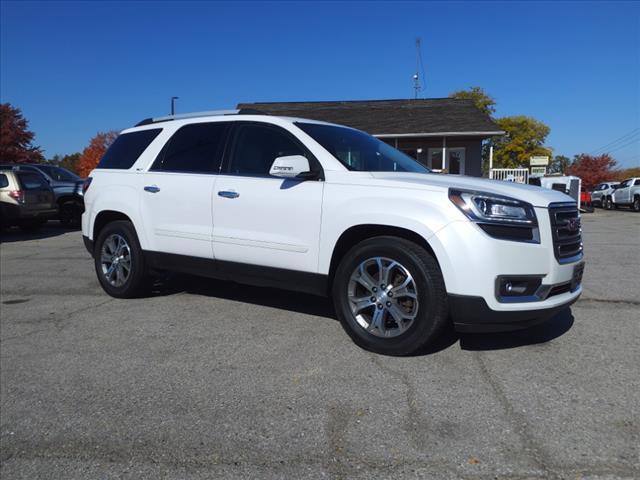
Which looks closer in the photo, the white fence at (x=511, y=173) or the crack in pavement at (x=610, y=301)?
the crack in pavement at (x=610, y=301)

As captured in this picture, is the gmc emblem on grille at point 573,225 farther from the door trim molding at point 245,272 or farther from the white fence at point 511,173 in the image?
the white fence at point 511,173

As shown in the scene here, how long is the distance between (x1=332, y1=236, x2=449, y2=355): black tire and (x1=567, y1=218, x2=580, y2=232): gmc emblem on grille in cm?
108

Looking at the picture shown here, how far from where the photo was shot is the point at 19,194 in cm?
1288

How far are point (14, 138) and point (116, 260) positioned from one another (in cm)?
4144

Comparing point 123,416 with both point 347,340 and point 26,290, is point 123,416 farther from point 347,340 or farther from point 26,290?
point 26,290

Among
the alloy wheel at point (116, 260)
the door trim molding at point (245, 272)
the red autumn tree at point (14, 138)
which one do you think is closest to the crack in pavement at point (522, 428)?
the door trim molding at point (245, 272)

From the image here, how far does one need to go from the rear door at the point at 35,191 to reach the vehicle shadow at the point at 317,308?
840cm

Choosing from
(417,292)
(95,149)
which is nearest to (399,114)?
(417,292)

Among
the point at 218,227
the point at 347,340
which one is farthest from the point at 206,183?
the point at 347,340

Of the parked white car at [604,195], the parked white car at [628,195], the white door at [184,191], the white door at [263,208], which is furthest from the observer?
the parked white car at [604,195]

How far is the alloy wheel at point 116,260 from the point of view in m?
5.58

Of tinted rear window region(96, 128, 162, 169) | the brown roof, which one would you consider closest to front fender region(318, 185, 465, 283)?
tinted rear window region(96, 128, 162, 169)

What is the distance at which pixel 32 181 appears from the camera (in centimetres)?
1336

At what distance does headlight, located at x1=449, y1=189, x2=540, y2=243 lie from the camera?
3.39m
